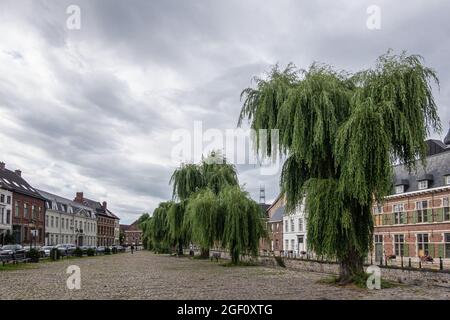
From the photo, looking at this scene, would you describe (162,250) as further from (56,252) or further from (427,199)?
(427,199)

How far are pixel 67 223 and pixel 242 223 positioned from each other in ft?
212

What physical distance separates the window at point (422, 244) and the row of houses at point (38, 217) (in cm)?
3566

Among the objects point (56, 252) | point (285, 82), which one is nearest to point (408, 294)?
point (285, 82)

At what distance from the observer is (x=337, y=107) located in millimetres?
16000

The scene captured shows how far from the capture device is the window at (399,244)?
4369cm

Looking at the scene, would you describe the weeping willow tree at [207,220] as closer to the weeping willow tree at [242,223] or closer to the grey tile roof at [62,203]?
the weeping willow tree at [242,223]

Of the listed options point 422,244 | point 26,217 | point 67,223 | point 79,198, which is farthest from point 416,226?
point 79,198

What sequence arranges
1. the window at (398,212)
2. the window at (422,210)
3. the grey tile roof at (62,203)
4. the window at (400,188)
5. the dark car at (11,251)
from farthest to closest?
the grey tile roof at (62,203) → the window at (400,188) → the window at (398,212) → the window at (422,210) → the dark car at (11,251)

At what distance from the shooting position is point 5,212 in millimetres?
56938

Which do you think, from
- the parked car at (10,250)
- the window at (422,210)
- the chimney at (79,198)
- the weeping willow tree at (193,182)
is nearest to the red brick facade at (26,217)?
the parked car at (10,250)

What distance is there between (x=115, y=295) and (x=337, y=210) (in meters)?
7.41

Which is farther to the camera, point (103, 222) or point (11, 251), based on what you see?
point (103, 222)

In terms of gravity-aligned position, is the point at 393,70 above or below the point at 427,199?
above

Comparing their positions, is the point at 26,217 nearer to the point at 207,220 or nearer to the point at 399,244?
the point at 207,220
